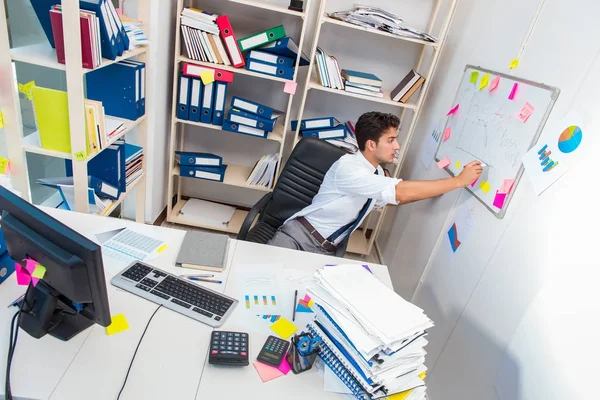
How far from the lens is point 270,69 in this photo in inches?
97.8

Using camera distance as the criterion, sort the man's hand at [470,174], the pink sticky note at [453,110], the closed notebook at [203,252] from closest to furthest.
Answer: the closed notebook at [203,252], the man's hand at [470,174], the pink sticky note at [453,110]

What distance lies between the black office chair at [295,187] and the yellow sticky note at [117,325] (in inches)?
36.1

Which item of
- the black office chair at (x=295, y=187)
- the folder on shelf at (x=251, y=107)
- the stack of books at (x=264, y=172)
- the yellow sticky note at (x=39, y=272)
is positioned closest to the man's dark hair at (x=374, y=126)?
the black office chair at (x=295, y=187)

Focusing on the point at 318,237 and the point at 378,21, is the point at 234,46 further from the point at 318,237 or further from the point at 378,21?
the point at 318,237

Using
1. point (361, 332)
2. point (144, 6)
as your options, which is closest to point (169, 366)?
point (361, 332)

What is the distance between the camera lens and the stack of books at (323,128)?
2684 mm

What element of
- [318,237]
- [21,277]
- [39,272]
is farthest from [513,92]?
[21,277]

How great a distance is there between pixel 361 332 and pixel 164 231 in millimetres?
989

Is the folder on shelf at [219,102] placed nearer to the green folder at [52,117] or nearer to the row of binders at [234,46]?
the row of binders at [234,46]

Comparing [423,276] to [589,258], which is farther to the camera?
[423,276]

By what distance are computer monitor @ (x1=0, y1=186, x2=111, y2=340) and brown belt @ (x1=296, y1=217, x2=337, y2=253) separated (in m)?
1.21

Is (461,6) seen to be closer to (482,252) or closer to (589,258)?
(482,252)

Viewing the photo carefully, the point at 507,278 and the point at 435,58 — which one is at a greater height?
the point at 435,58

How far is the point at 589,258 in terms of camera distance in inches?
44.4
